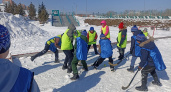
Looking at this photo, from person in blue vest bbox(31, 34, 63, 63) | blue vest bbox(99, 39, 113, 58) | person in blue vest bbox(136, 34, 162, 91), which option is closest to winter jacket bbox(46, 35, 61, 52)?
person in blue vest bbox(31, 34, 63, 63)

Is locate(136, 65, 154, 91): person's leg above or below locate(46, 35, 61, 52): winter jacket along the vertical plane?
below

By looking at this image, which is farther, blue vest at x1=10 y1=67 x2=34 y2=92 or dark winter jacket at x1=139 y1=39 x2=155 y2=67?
dark winter jacket at x1=139 y1=39 x2=155 y2=67

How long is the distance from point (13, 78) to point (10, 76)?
0.08 feet

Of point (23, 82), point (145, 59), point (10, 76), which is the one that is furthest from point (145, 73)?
point (10, 76)

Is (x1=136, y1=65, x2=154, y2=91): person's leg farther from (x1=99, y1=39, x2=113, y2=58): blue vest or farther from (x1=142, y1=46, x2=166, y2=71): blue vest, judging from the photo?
(x1=99, y1=39, x2=113, y2=58): blue vest

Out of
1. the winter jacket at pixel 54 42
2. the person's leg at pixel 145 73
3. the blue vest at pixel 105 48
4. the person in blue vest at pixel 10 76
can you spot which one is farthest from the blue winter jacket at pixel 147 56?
the winter jacket at pixel 54 42

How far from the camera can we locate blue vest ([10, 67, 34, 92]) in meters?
0.97

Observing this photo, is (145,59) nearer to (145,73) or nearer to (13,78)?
(145,73)

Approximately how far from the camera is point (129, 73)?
192 inches

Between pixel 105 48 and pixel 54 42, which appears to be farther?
pixel 54 42

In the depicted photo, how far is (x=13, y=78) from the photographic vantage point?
963 millimetres

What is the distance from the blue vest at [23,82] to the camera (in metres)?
0.97

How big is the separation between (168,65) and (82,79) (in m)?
3.89

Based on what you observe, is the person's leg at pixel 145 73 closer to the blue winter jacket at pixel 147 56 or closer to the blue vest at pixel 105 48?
the blue winter jacket at pixel 147 56
